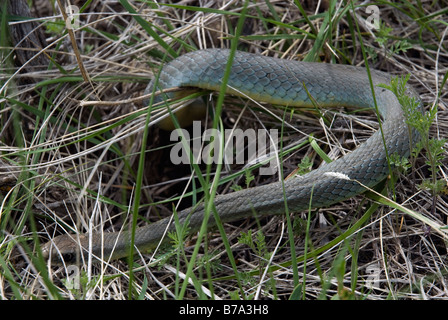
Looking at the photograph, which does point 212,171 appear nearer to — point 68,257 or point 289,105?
point 289,105

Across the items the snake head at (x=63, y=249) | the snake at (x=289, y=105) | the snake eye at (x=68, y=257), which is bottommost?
the snake eye at (x=68, y=257)

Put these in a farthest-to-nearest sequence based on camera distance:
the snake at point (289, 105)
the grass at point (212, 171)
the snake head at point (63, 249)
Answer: the snake head at point (63, 249) → the snake at point (289, 105) → the grass at point (212, 171)

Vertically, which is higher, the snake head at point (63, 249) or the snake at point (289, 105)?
the snake at point (289, 105)

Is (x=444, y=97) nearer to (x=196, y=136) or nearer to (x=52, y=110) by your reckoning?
(x=196, y=136)

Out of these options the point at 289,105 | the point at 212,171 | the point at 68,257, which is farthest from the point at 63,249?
the point at 289,105

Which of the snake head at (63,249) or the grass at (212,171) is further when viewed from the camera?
the snake head at (63,249)
